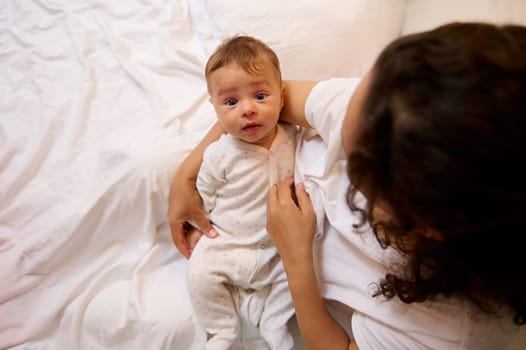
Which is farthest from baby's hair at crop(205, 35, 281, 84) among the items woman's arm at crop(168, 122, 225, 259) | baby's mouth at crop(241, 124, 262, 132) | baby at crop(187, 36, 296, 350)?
woman's arm at crop(168, 122, 225, 259)

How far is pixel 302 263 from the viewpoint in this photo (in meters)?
0.79

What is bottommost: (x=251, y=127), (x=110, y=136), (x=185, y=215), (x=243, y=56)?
(x=185, y=215)

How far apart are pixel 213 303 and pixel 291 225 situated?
0.87 feet

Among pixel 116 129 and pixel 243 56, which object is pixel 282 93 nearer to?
pixel 243 56

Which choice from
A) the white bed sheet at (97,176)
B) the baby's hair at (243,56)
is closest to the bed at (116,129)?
the white bed sheet at (97,176)

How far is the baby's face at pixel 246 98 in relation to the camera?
2.81 ft

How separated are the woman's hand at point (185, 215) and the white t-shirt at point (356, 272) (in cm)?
27

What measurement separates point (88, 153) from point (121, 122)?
5.4 inches

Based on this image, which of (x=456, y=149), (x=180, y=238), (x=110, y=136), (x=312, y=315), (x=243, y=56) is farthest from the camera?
(x=110, y=136)

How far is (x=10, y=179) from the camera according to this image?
1032 mm

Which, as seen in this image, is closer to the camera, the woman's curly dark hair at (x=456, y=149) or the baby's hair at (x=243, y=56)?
the woman's curly dark hair at (x=456, y=149)

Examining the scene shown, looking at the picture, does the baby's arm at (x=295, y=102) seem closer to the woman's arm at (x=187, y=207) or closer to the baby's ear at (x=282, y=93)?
the baby's ear at (x=282, y=93)

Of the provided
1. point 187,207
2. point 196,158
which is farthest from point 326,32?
point 187,207

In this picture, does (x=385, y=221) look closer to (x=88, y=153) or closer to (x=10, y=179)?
(x=88, y=153)
